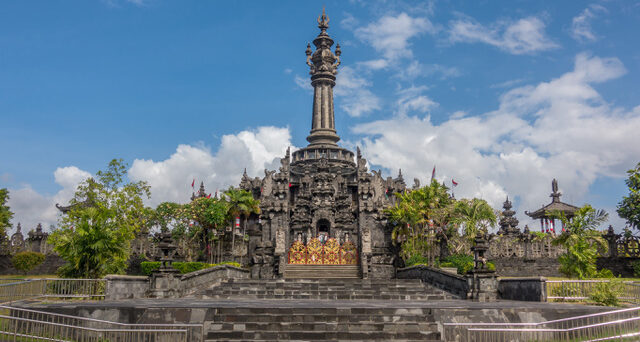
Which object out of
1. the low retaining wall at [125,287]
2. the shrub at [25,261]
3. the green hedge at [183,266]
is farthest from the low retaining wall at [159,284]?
the shrub at [25,261]

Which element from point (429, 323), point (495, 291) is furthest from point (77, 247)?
point (495, 291)

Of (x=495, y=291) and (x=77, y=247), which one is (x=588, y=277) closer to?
(x=495, y=291)

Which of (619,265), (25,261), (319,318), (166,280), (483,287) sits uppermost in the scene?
(619,265)

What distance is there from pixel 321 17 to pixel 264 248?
3904 centimetres

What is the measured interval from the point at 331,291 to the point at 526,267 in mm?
19637

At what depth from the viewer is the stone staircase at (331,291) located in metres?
24.2

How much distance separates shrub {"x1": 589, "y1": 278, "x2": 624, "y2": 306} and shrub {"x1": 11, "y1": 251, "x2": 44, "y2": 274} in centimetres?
3974

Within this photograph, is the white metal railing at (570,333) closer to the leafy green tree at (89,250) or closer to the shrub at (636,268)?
the leafy green tree at (89,250)

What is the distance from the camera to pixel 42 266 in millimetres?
40812

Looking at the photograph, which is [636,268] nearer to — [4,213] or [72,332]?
[72,332]

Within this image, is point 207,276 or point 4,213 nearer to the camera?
point 207,276

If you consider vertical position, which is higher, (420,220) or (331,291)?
(420,220)

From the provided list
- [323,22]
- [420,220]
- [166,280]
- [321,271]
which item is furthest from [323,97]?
[166,280]

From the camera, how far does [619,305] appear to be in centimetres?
1791
